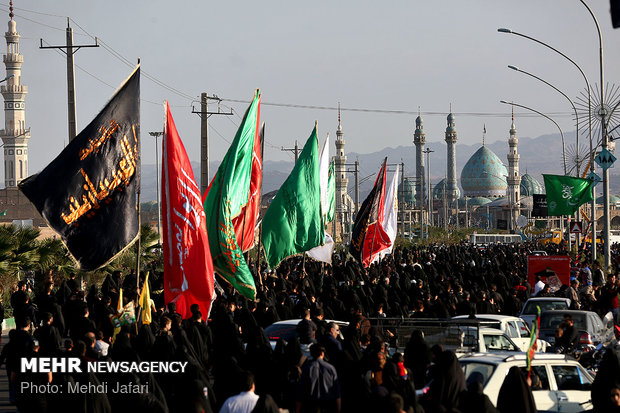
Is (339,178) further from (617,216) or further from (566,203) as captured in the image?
(566,203)

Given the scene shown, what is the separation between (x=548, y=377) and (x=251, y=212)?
8144mm

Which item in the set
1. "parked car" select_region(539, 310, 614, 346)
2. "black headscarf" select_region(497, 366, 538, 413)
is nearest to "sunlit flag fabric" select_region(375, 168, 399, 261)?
"parked car" select_region(539, 310, 614, 346)

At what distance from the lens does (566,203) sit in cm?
2894

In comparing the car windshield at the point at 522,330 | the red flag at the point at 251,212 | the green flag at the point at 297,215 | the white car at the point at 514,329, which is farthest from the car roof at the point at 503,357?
the green flag at the point at 297,215

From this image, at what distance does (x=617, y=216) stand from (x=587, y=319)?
144997mm

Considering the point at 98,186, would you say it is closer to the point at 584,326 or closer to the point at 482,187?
the point at 584,326

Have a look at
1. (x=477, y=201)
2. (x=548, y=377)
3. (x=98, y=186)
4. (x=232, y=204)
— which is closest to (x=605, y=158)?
(x=232, y=204)

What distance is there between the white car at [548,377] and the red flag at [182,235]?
153 inches

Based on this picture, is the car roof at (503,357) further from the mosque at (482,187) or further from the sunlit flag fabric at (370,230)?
the mosque at (482,187)

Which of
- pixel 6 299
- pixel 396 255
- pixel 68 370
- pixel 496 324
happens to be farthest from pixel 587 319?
pixel 396 255

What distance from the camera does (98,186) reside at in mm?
11531

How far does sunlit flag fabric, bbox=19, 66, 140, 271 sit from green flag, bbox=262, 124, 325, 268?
25.6 feet

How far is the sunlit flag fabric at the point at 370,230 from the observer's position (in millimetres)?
25500

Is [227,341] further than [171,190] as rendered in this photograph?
No
